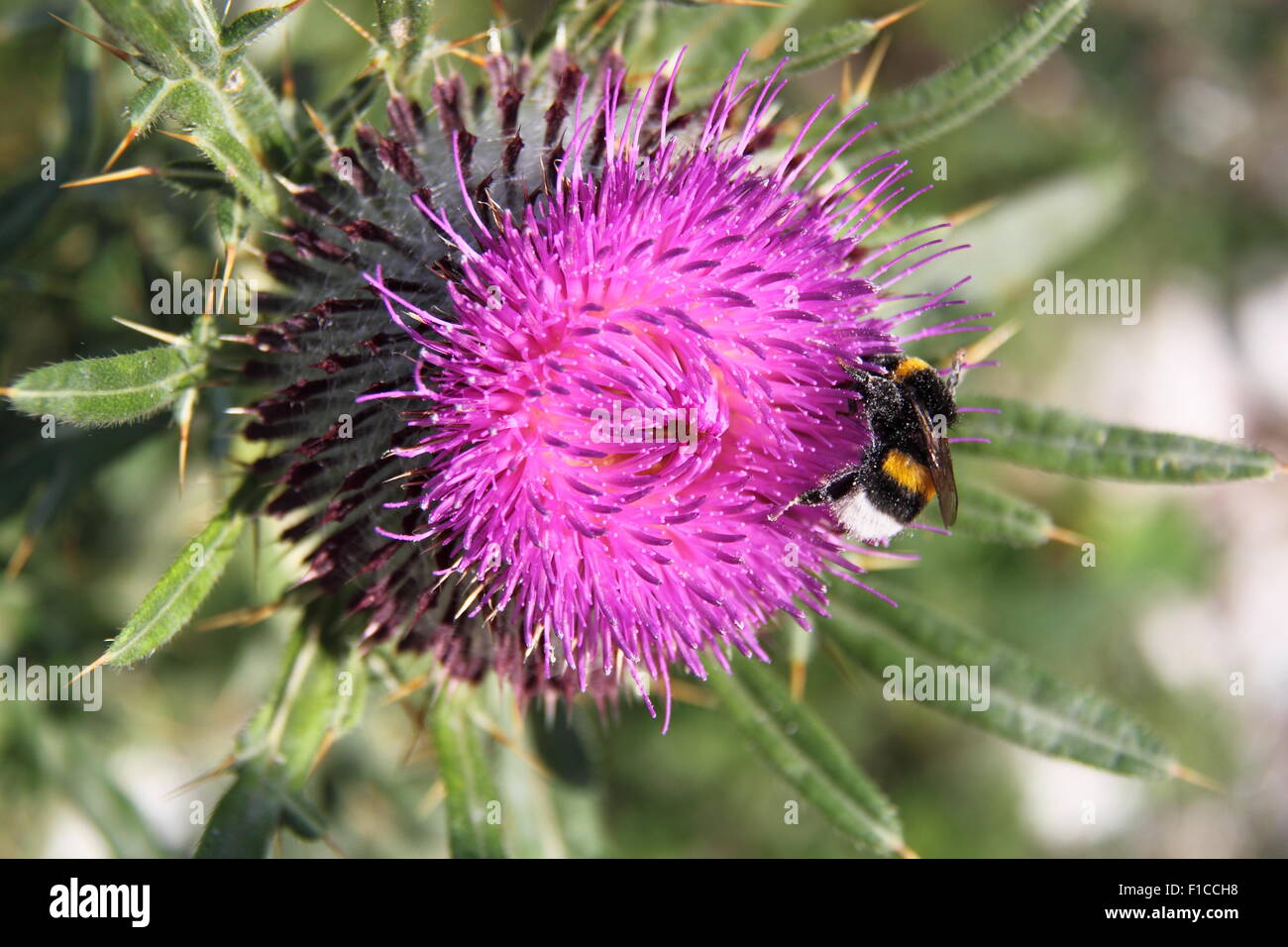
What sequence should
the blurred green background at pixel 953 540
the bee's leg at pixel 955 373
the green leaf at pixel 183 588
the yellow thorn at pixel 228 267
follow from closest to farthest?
1. the green leaf at pixel 183 588
2. the yellow thorn at pixel 228 267
3. the bee's leg at pixel 955 373
4. the blurred green background at pixel 953 540

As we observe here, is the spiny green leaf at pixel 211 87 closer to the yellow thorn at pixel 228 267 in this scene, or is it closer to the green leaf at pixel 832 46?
the yellow thorn at pixel 228 267

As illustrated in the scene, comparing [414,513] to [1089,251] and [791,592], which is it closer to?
[791,592]

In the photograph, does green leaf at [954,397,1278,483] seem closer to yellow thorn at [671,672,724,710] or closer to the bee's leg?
the bee's leg

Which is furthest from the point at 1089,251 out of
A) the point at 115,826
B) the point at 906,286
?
the point at 115,826

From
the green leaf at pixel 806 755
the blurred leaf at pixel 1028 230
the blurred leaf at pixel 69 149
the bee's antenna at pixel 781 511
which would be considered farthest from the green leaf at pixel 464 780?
the blurred leaf at pixel 1028 230

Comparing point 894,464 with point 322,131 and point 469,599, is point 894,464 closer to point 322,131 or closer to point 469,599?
point 469,599

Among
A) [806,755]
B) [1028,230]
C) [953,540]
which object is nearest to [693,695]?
[806,755]

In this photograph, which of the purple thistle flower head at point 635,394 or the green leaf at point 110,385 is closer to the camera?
the green leaf at point 110,385
